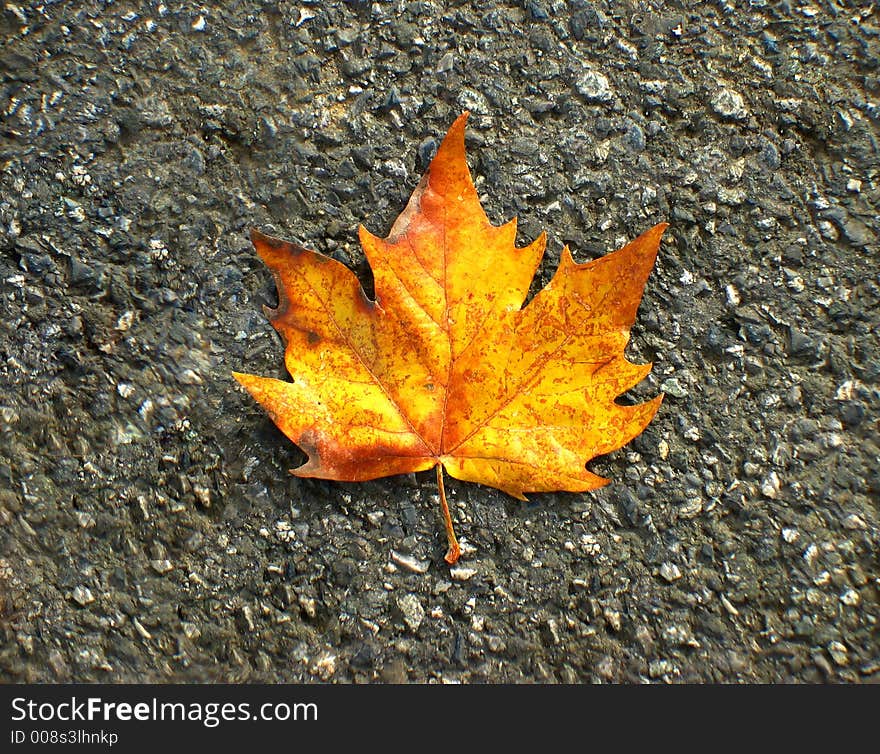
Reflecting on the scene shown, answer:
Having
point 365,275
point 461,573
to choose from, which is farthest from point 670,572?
point 365,275

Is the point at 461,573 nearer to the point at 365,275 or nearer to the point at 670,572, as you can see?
the point at 670,572

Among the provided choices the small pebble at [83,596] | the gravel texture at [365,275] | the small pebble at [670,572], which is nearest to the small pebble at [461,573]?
the gravel texture at [365,275]

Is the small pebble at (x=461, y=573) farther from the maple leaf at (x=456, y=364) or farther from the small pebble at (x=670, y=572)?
the small pebble at (x=670, y=572)

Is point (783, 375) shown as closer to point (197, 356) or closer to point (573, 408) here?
point (573, 408)

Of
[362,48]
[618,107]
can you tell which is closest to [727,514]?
[618,107]

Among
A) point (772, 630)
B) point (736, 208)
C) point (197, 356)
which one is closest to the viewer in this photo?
point (772, 630)

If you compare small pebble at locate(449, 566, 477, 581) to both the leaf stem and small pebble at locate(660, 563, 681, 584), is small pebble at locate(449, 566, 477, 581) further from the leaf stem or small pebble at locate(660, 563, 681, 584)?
small pebble at locate(660, 563, 681, 584)

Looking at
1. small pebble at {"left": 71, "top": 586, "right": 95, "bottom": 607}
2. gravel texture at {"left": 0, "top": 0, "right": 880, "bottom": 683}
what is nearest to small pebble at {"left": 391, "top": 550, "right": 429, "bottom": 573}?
gravel texture at {"left": 0, "top": 0, "right": 880, "bottom": 683}
